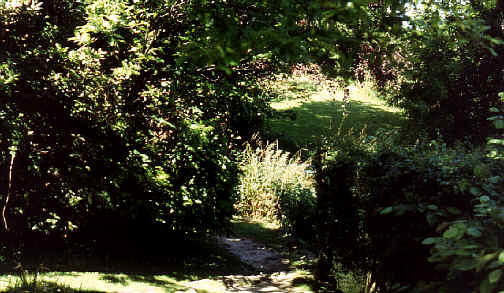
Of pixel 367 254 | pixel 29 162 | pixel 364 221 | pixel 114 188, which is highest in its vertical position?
pixel 29 162

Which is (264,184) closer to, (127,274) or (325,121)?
(127,274)

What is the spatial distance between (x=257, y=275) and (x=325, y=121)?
13.0 meters

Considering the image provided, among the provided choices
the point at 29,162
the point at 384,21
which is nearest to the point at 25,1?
the point at 29,162

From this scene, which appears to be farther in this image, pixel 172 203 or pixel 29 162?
pixel 172 203

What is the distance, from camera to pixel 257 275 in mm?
6766

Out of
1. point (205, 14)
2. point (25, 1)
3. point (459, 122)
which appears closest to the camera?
point (205, 14)

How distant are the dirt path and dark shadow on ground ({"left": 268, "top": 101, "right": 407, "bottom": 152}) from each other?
23.6ft

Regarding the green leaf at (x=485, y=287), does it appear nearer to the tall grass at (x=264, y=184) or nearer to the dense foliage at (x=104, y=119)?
the dense foliage at (x=104, y=119)

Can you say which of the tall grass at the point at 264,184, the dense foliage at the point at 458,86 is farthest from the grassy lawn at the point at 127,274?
the dense foliage at the point at 458,86

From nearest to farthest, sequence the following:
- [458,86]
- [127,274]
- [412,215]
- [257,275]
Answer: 1. [412,215]
2. [127,274]
3. [257,275]
4. [458,86]

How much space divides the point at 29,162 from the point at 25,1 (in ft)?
7.18

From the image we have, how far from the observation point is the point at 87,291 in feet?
15.6

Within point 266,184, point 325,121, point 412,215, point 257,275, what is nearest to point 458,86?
point 325,121

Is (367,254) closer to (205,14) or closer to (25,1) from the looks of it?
(205,14)
